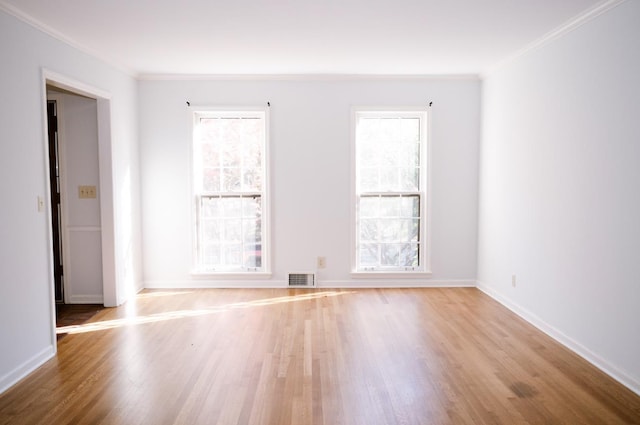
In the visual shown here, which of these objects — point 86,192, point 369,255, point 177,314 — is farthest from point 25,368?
point 369,255

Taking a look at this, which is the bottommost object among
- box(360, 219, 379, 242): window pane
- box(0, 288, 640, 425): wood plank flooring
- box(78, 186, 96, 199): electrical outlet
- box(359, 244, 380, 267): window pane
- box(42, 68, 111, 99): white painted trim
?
box(0, 288, 640, 425): wood plank flooring

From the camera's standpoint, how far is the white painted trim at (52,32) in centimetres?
318

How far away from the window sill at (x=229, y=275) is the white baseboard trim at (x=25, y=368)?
85.9 inches

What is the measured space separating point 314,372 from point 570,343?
2.11 metres

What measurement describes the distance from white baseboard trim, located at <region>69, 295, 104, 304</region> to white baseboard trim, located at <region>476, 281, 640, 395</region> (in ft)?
14.4

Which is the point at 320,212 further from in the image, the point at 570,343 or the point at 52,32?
the point at 52,32

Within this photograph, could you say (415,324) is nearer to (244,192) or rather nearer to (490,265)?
(490,265)

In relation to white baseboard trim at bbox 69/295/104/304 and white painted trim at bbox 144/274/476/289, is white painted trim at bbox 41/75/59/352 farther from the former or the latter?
white painted trim at bbox 144/274/476/289

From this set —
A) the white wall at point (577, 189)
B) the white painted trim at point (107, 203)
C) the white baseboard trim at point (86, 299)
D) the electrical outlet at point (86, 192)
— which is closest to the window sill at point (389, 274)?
the white wall at point (577, 189)

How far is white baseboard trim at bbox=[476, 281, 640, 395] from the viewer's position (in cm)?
306

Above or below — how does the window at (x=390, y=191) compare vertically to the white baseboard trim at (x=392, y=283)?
above

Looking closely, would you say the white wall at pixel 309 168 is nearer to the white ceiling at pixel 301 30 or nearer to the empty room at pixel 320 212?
the empty room at pixel 320 212

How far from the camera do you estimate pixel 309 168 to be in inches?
223

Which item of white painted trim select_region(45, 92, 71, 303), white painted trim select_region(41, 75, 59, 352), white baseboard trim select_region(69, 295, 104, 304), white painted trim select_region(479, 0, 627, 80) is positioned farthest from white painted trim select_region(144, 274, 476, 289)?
white painted trim select_region(479, 0, 627, 80)
